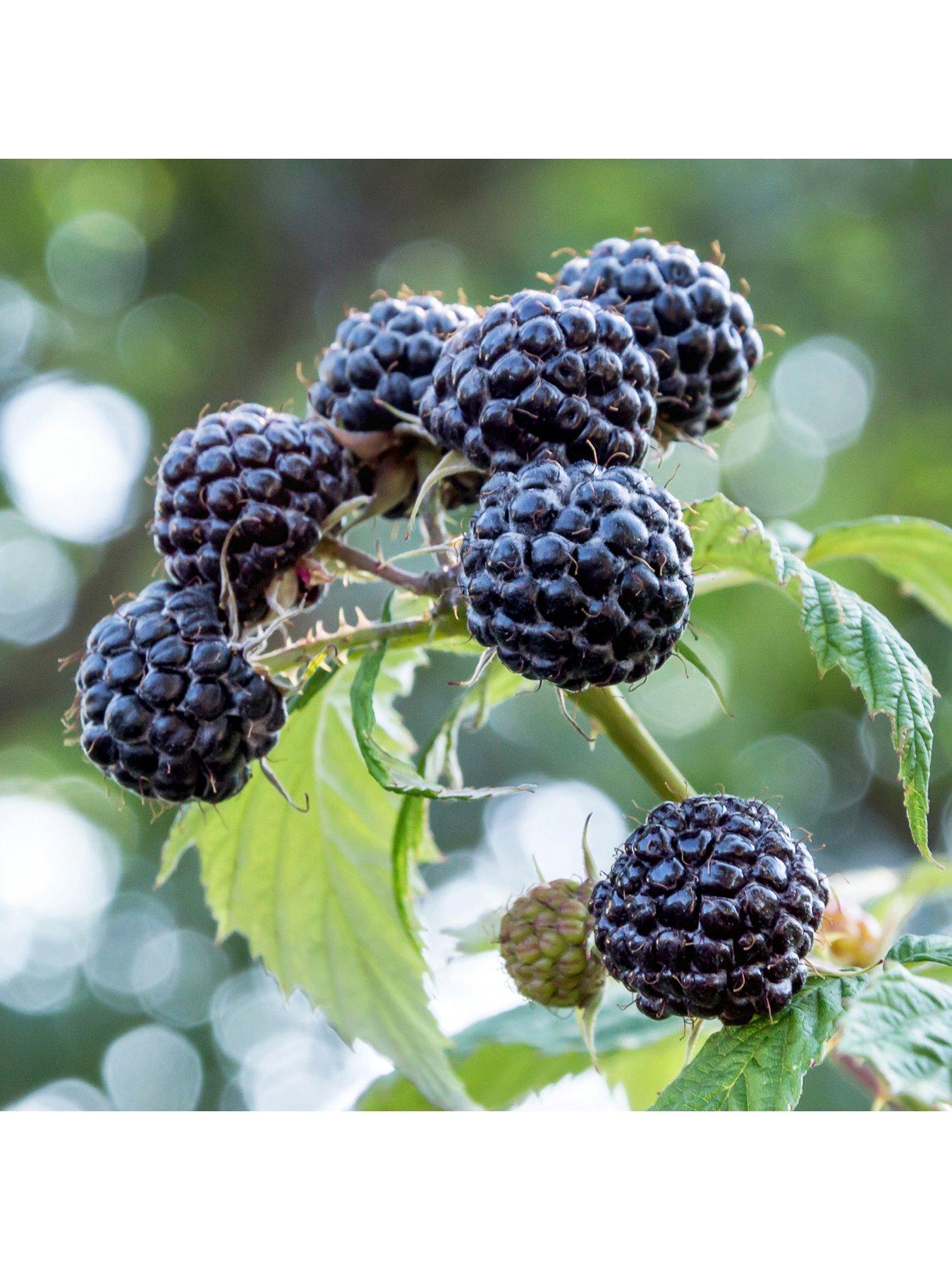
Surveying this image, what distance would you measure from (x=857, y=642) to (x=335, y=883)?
0.94 meters

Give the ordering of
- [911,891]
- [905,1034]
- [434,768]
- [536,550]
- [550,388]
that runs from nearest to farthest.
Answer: [905,1034]
[536,550]
[550,388]
[434,768]
[911,891]

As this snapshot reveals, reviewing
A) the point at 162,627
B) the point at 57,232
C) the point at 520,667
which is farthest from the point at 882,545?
the point at 57,232

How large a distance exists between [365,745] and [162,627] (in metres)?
0.29

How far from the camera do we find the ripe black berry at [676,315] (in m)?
1.50

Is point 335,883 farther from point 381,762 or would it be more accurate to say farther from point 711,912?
point 711,912

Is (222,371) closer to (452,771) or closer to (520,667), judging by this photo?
(452,771)

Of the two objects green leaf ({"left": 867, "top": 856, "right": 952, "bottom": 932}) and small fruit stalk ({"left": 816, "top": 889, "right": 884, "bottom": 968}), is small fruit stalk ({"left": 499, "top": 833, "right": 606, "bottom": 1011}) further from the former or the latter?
green leaf ({"left": 867, "top": 856, "right": 952, "bottom": 932})

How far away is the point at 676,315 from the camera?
59.2 inches

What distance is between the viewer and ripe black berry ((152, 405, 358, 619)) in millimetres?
1413

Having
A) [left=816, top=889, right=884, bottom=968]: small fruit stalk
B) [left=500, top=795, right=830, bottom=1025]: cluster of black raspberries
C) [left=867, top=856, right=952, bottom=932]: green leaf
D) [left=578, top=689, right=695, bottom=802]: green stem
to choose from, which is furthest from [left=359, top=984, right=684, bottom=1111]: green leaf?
[left=500, top=795, right=830, bottom=1025]: cluster of black raspberries

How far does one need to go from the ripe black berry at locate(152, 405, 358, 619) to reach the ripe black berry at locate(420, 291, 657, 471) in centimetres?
22

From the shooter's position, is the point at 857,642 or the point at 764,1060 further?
the point at 857,642

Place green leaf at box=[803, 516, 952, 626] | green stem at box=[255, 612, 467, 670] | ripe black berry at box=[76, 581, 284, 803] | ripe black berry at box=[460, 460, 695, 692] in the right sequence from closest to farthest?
ripe black berry at box=[460, 460, 695, 692]
ripe black berry at box=[76, 581, 284, 803]
green stem at box=[255, 612, 467, 670]
green leaf at box=[803, 516, 952, 626]

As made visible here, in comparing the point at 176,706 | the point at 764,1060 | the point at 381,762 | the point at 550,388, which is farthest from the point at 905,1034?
the point at 176,706
